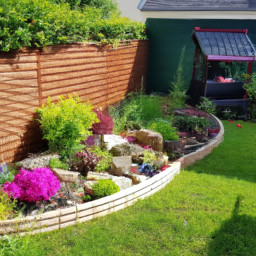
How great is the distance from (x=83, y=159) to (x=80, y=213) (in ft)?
5.36

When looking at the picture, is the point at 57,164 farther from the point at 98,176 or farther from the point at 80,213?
the point at 80,213

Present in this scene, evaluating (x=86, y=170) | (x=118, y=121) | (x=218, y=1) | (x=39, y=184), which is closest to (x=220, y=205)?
(x=86, y=170)

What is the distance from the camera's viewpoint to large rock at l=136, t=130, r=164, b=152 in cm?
743

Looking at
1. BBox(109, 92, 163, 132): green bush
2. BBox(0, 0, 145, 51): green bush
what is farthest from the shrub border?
BBox(0, 0, 145, 51): green bush

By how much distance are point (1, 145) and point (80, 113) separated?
1.57 metres

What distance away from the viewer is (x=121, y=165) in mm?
6211

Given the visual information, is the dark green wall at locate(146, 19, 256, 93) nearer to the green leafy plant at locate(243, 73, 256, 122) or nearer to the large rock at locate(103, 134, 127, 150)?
the green leafy plant at locate(243, 73, 256, 122)

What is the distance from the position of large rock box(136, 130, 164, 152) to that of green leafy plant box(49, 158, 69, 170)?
7.12 feet

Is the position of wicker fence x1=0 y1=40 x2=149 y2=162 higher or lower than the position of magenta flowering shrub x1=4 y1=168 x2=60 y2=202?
higher

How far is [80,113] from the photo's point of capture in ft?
21.6

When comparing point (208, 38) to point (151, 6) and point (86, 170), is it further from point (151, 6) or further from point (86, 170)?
point (86, 170)

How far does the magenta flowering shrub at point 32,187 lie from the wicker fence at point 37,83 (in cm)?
151

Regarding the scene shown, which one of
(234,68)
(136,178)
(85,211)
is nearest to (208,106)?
(234,68)

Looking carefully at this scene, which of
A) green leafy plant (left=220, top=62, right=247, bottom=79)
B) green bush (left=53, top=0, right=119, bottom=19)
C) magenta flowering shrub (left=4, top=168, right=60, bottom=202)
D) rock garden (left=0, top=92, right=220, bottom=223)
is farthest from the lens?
green bush (left=53, top=0, right=119, bottom=19)
